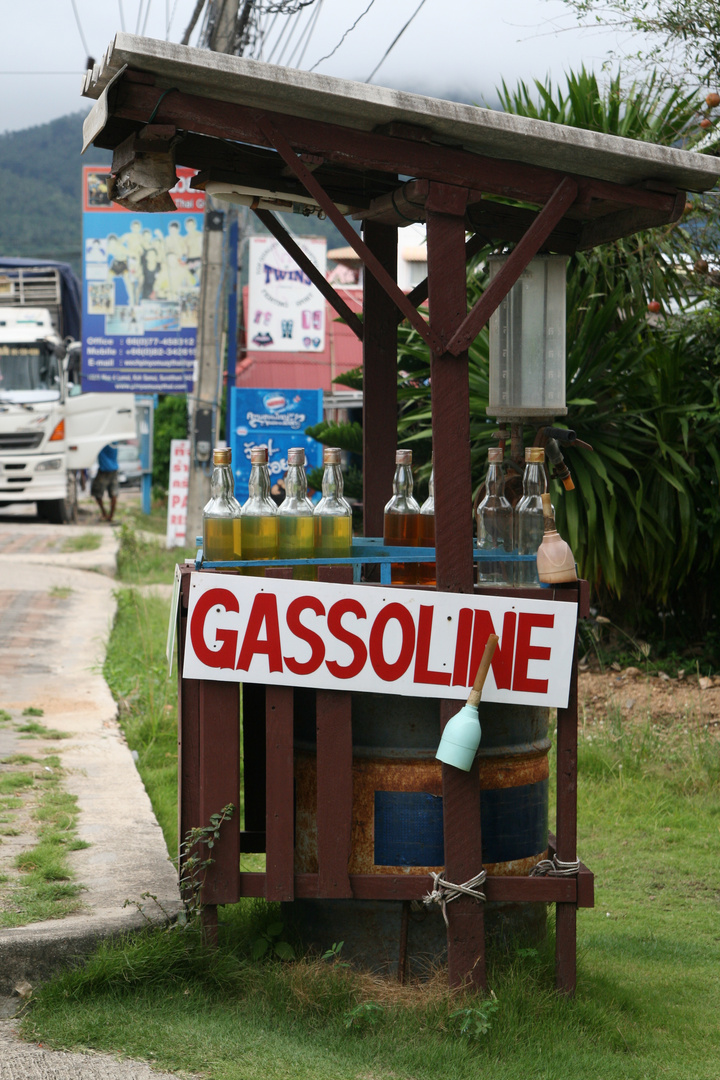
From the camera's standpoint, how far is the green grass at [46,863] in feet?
11.4

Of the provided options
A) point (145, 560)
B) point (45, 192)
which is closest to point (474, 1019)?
point (145, 560)

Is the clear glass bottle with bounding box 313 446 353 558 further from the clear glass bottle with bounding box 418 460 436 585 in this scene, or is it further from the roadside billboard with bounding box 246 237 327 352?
the roadside billboard with bounding box 246 237 327 352

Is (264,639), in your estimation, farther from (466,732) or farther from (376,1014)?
(376,1014)

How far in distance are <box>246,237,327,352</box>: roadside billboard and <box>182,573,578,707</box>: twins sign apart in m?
14.8

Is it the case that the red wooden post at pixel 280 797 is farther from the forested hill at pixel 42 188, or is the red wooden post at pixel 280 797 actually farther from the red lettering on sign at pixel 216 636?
the forested hill at pixel 42 188

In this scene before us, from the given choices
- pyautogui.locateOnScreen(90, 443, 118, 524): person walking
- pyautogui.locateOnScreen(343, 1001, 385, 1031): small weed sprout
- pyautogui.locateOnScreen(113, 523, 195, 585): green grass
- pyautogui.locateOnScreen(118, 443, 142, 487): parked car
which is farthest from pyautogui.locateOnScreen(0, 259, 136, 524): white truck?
pyautogui.locateOnScreen(343, 1001, 385, 1031): small weed sprout

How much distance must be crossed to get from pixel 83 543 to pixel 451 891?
543 inches

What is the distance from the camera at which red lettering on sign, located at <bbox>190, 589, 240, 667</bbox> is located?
10.3ft

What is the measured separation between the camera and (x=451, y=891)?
3.09 metres

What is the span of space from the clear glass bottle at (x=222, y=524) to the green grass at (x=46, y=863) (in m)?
1.22

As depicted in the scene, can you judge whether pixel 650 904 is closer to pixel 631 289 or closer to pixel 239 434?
pixel 631 289

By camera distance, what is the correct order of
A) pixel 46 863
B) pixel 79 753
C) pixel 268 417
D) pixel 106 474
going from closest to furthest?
pixel 46 863 < pixel 79 753 < pixel 268 417 < pixel 106 474

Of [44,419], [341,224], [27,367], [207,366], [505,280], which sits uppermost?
[27,367]

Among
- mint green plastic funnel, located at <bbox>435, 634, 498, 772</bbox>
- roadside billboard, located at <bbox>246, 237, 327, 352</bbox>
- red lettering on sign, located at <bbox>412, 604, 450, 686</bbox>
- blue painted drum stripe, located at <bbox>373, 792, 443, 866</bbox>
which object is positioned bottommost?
blue painted drum stripe, located at <bbox>373, 792, 443, 866</bbox>
